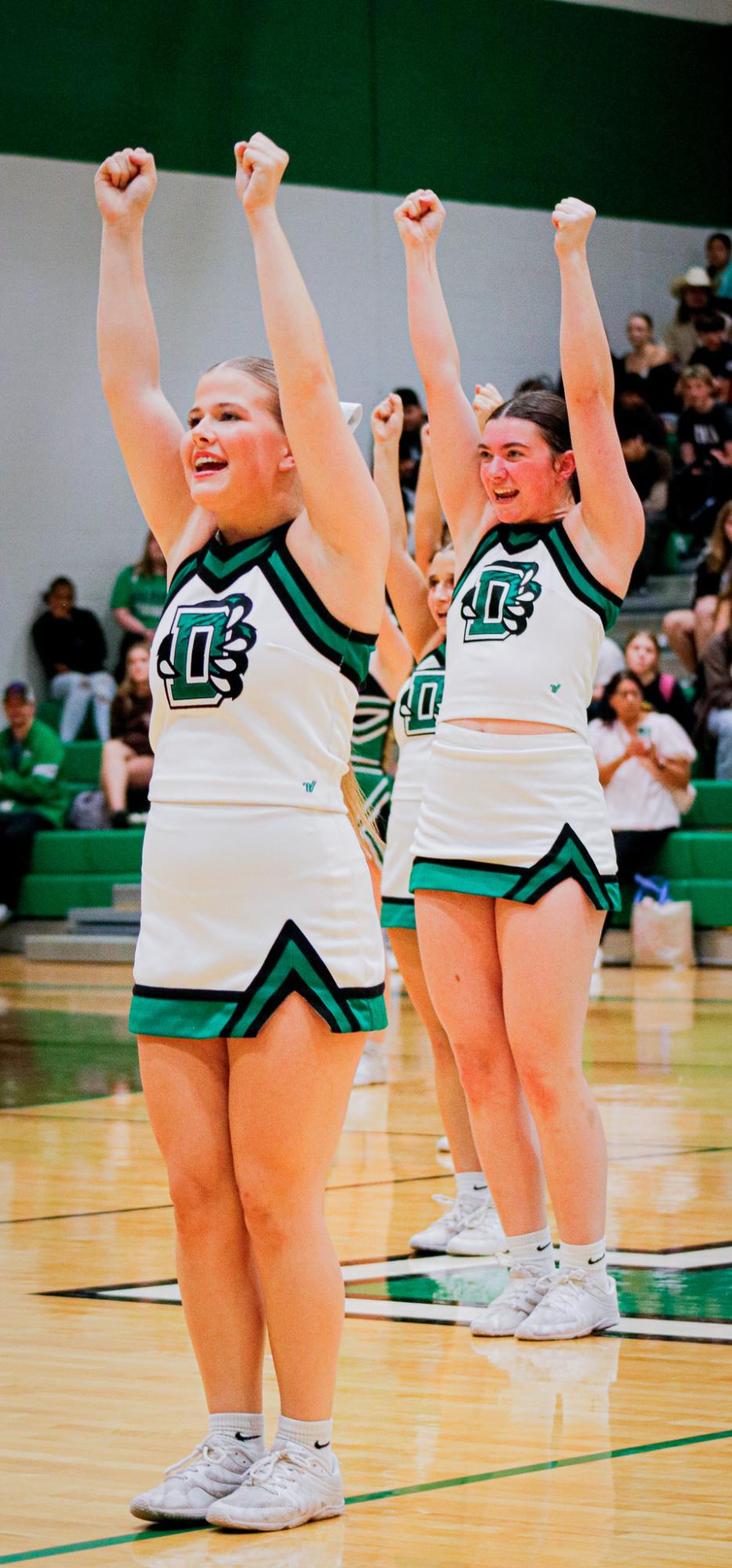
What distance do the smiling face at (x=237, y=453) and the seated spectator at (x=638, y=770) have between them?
9.42m

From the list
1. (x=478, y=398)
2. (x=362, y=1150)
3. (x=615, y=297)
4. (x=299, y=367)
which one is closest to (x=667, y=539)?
(x=615, y=297)

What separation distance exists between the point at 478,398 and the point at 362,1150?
99.1 inches

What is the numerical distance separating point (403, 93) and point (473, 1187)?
1408 cm

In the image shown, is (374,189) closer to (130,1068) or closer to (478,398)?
(130,1068)

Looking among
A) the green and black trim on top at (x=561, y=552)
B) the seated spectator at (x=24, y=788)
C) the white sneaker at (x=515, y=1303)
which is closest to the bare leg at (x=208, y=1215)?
the white sneaker at (x=515, y=1303)

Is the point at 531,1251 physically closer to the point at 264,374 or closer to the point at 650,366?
the point at 264,374

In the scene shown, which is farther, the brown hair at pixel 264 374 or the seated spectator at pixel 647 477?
the seated spectator at pixel 647 477

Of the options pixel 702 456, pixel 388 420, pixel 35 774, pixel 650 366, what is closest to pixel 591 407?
pixel 388 420

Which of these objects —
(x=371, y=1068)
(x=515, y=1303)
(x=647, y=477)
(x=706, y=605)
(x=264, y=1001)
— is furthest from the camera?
(x=647, y=477)

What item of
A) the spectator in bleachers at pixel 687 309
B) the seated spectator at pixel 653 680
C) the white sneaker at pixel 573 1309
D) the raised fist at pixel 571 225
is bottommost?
the white sneaker at pixel 573 1309

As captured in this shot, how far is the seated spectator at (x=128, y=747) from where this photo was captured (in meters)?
14.9

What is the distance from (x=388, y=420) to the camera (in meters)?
5.38

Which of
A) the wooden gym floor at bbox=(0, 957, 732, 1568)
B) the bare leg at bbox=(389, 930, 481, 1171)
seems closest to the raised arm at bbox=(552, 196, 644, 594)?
the bare leg at bbox=(389, 930, 481, 1171)

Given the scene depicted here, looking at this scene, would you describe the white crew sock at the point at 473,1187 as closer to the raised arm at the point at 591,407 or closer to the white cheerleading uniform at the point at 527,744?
the white cheerleading uniform at the point at 527,744
